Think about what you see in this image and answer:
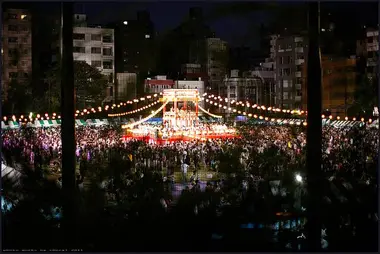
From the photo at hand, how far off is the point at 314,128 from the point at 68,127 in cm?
144

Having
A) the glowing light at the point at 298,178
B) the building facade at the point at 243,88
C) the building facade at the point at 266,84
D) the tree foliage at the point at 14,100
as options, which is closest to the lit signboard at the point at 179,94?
the building facade at the point at 243,88

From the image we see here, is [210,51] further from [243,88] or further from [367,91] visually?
[243,88]

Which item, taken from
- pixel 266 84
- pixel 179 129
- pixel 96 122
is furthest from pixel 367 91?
pixel 266 84

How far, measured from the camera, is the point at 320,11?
2.81m

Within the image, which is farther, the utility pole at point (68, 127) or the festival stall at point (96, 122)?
the festival stall at point (96, 122)

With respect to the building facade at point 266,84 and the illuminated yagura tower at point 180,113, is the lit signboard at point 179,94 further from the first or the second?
the building facade at point 266,84

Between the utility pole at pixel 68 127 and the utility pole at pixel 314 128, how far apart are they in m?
1.37

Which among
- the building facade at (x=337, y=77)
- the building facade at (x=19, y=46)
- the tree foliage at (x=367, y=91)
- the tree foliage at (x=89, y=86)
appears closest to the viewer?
Result: the building facade at (x=337, y=77)

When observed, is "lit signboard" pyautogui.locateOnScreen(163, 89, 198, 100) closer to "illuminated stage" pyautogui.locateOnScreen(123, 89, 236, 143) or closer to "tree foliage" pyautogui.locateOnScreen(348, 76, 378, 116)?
"illuminated stage" pyautogui.locateOnScreen(123, 89, 236, 143)

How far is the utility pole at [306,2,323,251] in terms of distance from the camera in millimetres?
2738

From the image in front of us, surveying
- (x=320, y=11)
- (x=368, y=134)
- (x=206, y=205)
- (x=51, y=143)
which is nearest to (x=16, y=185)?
(x=206, y=205)

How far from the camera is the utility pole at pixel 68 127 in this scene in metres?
2.98

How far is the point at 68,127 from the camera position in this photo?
10.1 feet

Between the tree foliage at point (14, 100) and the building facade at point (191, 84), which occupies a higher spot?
the building facade at point (191, 84)
